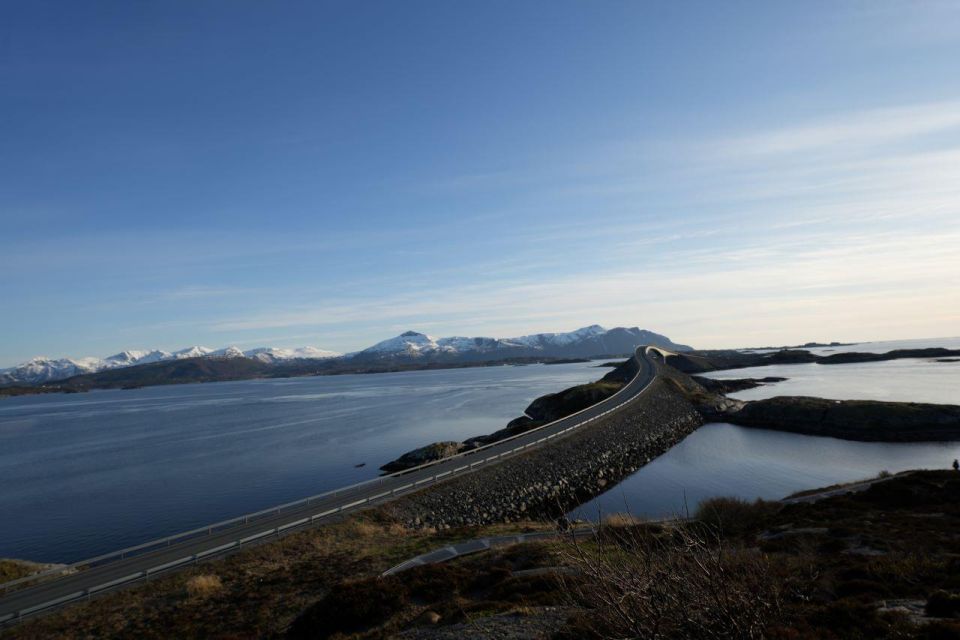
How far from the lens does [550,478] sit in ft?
144

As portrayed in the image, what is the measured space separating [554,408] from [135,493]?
211ft

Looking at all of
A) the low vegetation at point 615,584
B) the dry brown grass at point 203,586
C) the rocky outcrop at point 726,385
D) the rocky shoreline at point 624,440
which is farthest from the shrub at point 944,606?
the rocky outcrop at point 726,385

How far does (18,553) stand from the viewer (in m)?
36.0

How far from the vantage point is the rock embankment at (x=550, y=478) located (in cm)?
3475

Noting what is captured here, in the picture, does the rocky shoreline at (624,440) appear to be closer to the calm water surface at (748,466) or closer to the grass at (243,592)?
the calm water surface at (748,466)

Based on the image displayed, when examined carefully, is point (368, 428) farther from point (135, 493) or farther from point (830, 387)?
point (830, 387)

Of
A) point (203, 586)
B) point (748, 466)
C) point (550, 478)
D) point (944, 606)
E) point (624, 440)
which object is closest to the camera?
point (944, 606)

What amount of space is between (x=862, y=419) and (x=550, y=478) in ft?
165

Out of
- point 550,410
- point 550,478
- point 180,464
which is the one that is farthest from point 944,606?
point 550,410

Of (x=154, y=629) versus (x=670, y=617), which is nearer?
(x=670, y=617)

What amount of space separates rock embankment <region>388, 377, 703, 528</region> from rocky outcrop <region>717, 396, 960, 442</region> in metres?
15.2

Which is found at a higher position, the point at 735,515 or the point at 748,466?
the point at 735,515

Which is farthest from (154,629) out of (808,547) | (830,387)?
(830,387)

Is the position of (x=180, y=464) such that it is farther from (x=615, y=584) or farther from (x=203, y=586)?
(x=615, y=584)
